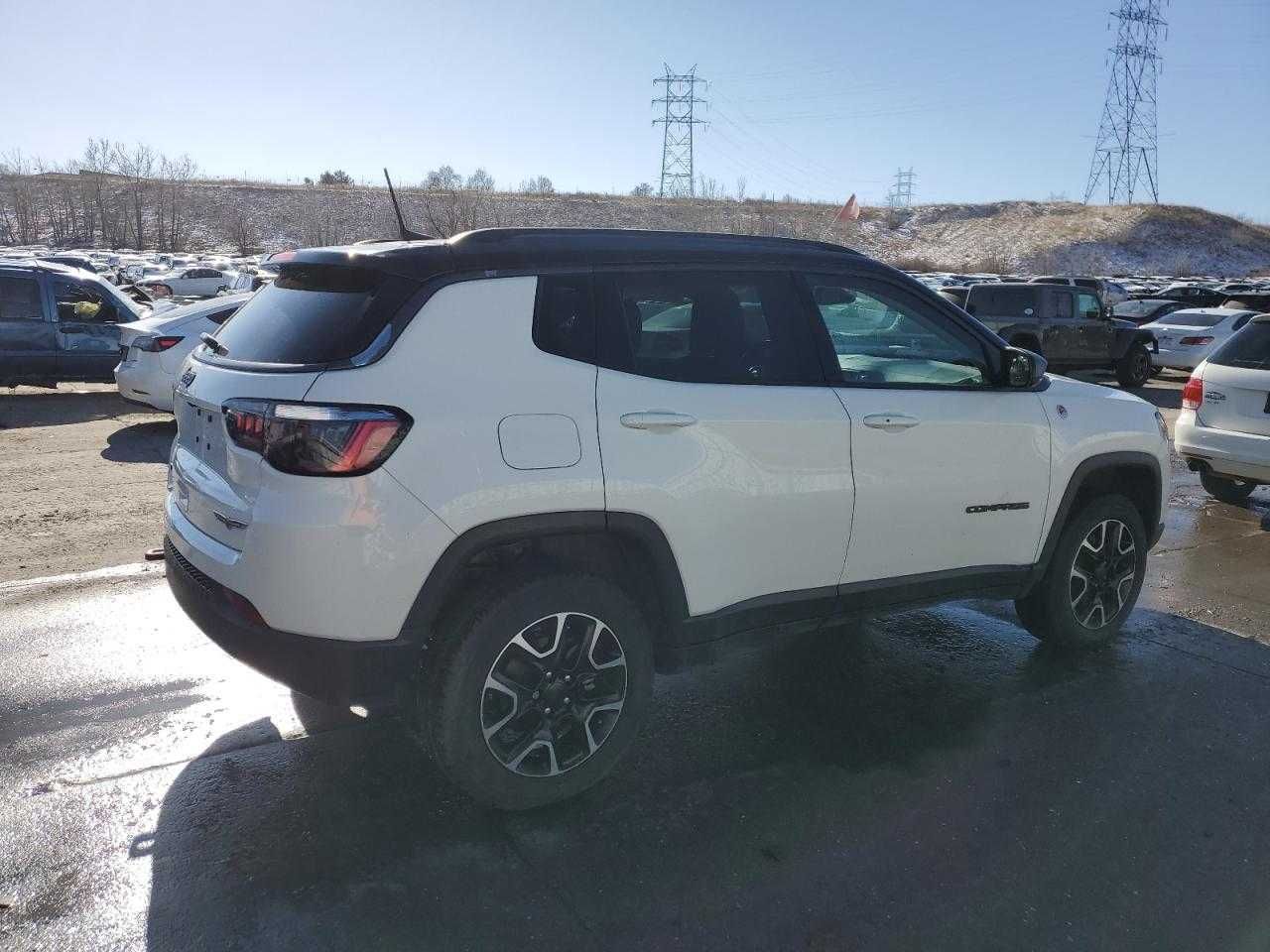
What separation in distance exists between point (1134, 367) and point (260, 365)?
1852 cm

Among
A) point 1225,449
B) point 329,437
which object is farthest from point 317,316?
point 1225,449

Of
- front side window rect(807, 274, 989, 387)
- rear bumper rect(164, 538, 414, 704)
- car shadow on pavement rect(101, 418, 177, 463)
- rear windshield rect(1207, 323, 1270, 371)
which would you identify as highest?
front side window rect(807, 274, 989, 387)

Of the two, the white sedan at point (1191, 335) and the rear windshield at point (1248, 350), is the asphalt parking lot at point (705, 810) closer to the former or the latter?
the rear windshield at point (1248, 350)

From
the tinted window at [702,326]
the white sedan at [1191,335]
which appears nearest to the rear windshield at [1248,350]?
the tinted window at [702,326]

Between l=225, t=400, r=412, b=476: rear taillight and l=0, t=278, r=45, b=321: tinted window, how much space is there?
11.6 m

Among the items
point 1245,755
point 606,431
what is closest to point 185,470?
point 606,431

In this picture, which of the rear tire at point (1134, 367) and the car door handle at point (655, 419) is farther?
the rear tire at point (1134, 367)

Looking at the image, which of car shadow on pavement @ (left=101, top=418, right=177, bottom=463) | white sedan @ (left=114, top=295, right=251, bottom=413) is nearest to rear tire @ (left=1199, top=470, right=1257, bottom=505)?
car shadow on pavement @ (left=101, top=418, right=177, bottom=463)

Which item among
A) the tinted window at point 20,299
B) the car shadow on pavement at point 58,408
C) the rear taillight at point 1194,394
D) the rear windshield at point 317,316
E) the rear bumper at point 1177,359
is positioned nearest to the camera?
the rear windshield at point 317,316

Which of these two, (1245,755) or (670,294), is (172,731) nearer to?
(670,294)

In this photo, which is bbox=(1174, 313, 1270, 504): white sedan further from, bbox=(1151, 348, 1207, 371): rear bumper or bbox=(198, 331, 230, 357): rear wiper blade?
bbox=(1151, 348, 1207, 371): rear bumper

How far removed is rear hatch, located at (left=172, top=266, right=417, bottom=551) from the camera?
3008 millimetres

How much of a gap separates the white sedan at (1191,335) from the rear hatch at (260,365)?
1952 centimetres

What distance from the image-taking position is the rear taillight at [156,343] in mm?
10531
